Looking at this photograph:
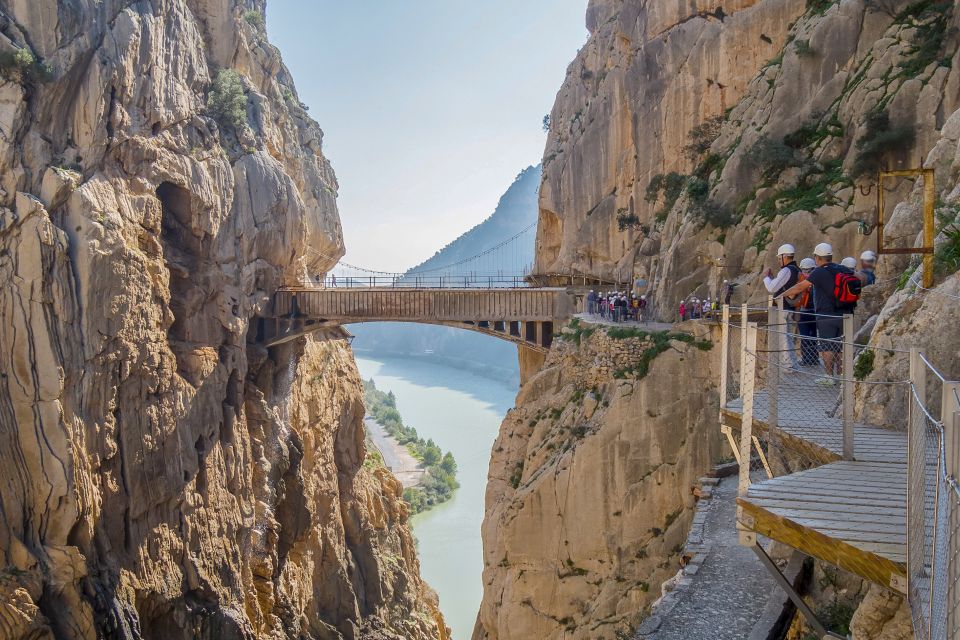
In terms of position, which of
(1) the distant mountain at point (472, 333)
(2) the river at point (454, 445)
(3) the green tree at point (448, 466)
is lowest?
(2) the river at point (454, 445)

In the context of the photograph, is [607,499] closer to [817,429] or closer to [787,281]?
[787,281]

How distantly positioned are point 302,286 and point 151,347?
791 centimetres

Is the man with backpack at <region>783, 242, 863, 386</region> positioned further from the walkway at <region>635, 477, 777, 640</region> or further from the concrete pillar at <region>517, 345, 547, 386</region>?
the concrete pillar at <region>517, 345, 547, 386</region>

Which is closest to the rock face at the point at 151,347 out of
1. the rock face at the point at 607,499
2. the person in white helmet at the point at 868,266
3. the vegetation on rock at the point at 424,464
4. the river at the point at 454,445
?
the rock face at the point at 607,499

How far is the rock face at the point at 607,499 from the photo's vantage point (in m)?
13.6

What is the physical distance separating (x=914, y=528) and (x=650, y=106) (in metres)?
Result: 23.3

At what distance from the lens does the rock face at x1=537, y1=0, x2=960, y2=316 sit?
47.7 feet

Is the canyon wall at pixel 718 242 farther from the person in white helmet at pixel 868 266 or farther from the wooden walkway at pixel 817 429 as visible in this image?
the wooden walkway at pixel 817 429

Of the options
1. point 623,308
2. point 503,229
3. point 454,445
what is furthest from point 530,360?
point 503,229

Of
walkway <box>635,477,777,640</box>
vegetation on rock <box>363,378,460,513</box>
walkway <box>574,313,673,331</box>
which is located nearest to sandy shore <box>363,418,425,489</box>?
vegetation on rock <box>363,378,460,513</box>

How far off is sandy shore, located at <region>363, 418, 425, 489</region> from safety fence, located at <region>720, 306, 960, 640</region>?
176 feet

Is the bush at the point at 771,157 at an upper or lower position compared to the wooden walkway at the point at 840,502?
upper

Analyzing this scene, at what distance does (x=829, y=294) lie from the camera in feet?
22.6

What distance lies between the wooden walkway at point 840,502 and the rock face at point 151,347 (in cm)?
1683
